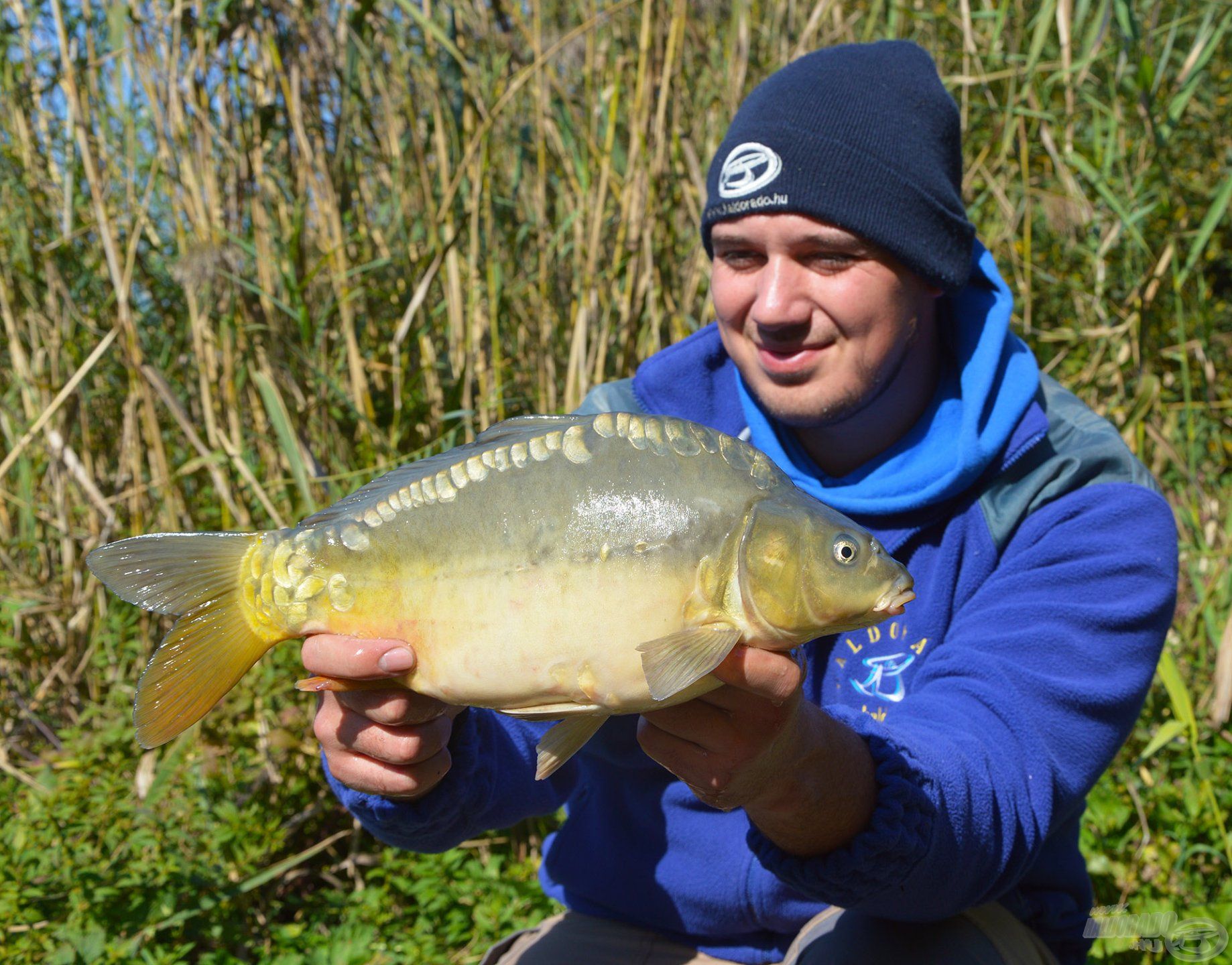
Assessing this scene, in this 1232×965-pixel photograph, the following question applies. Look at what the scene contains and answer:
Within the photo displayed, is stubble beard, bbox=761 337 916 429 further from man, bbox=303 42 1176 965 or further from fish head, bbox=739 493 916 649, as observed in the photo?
fish head, bbox=739 493 916 649

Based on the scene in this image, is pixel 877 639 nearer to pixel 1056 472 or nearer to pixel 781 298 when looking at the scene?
pixel 1056 472

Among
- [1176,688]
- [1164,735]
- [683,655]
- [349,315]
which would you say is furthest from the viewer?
[349,315]

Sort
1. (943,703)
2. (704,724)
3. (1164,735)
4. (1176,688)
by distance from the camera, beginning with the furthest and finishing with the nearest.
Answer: (1164,735), (1176,688), (943,703), (704,724)

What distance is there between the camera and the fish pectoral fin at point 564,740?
1024 millimetres

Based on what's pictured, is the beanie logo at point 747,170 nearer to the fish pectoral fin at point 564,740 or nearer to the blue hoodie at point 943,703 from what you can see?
the blue hoodie at point 943,703

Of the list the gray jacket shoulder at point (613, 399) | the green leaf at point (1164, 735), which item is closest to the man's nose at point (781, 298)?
the gray jacket shoulder at point (613, 399)

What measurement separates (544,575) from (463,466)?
0.13 m

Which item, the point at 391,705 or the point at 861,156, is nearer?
the point at 391,705

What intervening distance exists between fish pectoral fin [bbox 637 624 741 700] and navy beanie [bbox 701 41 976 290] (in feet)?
2.73

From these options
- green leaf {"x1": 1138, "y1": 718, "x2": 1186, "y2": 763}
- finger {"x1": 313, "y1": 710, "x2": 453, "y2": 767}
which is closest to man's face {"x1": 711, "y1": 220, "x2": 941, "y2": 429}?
finger {"x1": 313, "y1": 710, "x2": 453, "y2": 767}

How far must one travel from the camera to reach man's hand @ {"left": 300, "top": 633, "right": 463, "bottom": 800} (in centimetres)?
101

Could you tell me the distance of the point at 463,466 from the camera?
1.00 meters

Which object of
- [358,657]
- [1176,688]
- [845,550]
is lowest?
[1176,688]

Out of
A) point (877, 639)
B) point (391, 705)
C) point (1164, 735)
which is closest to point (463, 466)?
point (391, 705)
